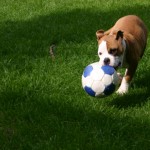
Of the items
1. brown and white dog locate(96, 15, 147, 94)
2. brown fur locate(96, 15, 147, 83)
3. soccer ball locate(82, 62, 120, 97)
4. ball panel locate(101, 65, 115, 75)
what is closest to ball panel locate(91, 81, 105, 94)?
soccer ball locate(82, 62, 120, 97)

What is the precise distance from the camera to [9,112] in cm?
475

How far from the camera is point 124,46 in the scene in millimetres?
5059

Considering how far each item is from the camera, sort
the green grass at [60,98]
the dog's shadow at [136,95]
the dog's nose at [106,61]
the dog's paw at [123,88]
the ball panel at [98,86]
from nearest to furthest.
Answer: 1. the green grass at [60,98]
2. the ball panel at [98,86]
3. the dog's nose at [106,61]
4. the dog's shadow at [136,95]
5. the dog's paw at [123,88]

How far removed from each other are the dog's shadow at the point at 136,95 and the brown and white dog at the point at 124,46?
4.5 inches

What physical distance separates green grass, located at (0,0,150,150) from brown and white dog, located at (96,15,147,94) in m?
0.31

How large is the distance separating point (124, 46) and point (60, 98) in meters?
0.94

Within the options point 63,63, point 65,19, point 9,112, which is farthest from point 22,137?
point 65,19

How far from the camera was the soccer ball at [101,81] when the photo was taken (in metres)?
4.68

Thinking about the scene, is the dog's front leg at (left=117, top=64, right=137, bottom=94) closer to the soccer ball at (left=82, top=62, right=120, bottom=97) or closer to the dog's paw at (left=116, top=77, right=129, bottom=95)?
the dog's paw at (left=116, top=77, right=129, bottom=95)

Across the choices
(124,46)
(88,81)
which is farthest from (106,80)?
(124,46)

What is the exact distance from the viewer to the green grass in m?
4.21

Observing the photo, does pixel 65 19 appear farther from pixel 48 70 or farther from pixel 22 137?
pixel 22 137

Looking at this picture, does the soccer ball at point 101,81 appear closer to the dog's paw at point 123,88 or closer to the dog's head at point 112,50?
the dog's head at point 112,50

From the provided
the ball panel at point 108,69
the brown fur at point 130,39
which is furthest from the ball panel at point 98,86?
the brown fur at point 130,39
